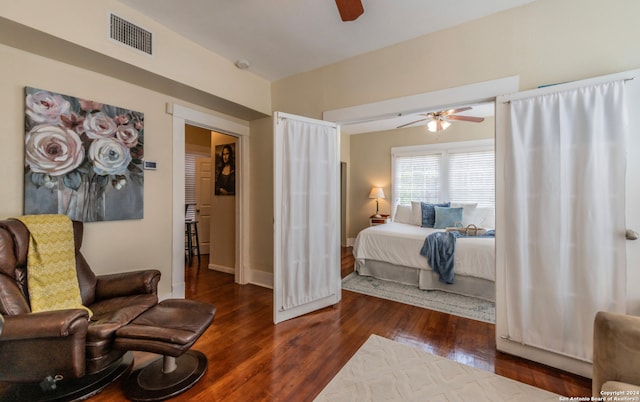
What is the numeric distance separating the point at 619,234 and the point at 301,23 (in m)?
2.89

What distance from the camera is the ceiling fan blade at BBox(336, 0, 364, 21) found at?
1471mm

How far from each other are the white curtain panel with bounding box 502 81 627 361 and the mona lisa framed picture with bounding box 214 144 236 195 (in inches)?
135

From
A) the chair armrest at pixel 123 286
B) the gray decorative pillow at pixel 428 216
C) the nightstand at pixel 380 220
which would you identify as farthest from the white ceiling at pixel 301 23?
the nightstand at pixel 380 220

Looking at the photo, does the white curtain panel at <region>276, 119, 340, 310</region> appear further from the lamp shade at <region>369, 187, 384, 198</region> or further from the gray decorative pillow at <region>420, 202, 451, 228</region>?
the lamp shade at <region>369, 187, 384, 198</region>

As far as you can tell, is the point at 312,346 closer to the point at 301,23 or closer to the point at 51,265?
the point at 51,265

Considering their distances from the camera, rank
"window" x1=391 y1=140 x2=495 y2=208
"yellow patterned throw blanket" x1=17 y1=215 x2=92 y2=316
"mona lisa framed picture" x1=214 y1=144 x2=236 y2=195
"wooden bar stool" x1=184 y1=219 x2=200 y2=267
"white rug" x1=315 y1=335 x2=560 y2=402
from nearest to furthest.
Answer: "white rug" x1=315 y1=335 x2=560 y2=402, "yellow patterned throw blanket" x1=17 y1=215 x2=92 y2=316, "mona lisa framed picture" x1=214 y1=144 x2=236 y2=195, "wooden bar stool" x1=184 y1=219 x2=200 y2=267, "window" x1=391 y1=140 x2=495 y2=208

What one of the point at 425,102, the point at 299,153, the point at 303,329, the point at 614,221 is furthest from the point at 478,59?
the point at 303,329

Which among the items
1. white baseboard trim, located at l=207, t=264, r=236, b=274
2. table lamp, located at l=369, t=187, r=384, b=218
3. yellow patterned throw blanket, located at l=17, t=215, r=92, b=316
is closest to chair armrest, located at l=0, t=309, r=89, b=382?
yellow patterned throw blanket, located at l=17, t=215, r=92, b=316

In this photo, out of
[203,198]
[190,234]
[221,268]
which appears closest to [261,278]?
[221,268]

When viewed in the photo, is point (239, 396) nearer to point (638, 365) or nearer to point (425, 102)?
point (638, 365)

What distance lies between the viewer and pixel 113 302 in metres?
1.95

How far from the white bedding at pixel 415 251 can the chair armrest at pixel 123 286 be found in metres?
2.66

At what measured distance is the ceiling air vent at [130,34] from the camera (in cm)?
206

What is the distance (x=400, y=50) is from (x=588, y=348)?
286cm
